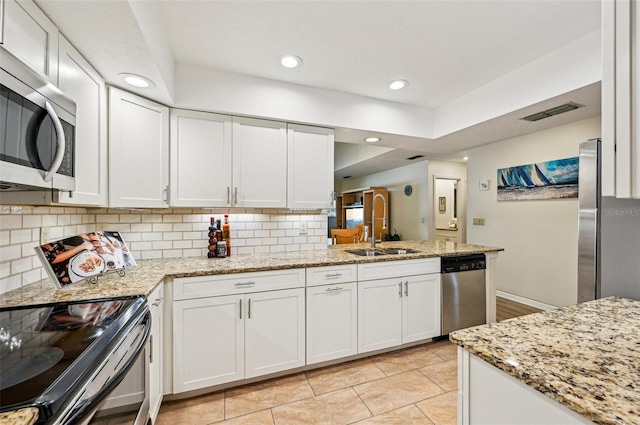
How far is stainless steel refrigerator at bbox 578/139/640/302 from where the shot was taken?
1.46 metres

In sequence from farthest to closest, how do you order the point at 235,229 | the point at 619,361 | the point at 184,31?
the point at 235,229, the point at 184,31, the point at 619,361

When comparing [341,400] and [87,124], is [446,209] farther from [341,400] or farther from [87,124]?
[87,124]

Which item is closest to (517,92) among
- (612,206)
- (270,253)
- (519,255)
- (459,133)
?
(459,133)

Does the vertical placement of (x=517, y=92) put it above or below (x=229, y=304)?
above

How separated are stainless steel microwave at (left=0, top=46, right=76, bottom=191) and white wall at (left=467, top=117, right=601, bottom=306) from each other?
437 cm

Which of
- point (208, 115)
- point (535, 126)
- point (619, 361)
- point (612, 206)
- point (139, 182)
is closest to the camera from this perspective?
point (619, 361)

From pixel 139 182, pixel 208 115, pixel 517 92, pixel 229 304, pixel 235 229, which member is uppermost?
pixel 517 92

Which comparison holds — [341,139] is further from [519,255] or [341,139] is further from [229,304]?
[519,255]

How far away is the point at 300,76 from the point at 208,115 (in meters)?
0.86

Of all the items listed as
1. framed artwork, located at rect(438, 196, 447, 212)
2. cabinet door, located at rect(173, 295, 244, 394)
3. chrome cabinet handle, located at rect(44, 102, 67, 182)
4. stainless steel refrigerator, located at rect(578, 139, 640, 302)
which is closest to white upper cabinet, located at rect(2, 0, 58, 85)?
chrome cabinet handle, located at rect(44, 102, 67, 182)

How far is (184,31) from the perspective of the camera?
73.4 inches

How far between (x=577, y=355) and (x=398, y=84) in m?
2.41

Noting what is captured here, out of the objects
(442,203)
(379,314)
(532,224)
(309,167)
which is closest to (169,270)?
(309,167)

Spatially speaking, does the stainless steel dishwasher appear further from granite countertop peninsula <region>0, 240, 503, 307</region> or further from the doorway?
the doorway
